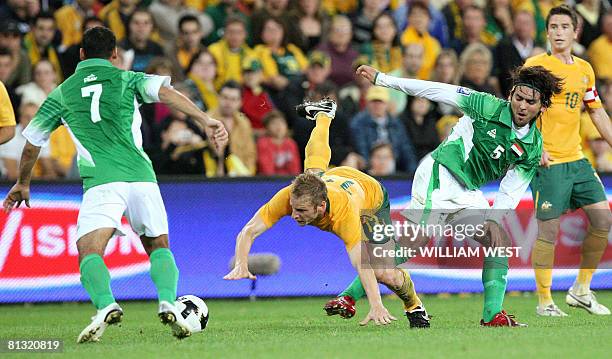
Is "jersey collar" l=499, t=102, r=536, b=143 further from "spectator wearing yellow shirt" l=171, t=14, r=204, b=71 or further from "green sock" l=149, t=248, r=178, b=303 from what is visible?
"spectator wearing yellow shirt" l=171, t=14, r=204, b=71

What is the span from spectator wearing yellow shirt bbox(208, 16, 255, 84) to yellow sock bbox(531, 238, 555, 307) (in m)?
6.03

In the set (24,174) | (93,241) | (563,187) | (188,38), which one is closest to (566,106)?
(563,187)

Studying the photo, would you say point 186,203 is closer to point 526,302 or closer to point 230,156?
point 230,156

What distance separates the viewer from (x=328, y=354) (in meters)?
7.80

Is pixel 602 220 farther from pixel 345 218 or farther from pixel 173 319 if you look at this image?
pixel 173 319

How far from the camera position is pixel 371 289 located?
9.05 metres

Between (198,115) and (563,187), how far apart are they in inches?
168

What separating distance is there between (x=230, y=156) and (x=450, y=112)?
354 centimetres

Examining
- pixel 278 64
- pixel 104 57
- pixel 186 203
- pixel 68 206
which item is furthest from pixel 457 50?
pixel 104 57

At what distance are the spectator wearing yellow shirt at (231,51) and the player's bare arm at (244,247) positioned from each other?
22.9 feet

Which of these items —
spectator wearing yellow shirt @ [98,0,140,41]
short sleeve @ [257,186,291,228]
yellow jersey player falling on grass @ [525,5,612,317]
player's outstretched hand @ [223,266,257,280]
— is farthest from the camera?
spectator wearing yellow shirt @ [98,0,140,41]

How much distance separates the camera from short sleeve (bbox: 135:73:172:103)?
28.7 feet

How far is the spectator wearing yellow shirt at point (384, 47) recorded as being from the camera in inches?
670

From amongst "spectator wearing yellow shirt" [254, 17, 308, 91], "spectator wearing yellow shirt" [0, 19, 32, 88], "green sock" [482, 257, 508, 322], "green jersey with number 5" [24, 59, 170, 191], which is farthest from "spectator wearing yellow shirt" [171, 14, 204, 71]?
"green sock" [482, 257, 508, 322]
